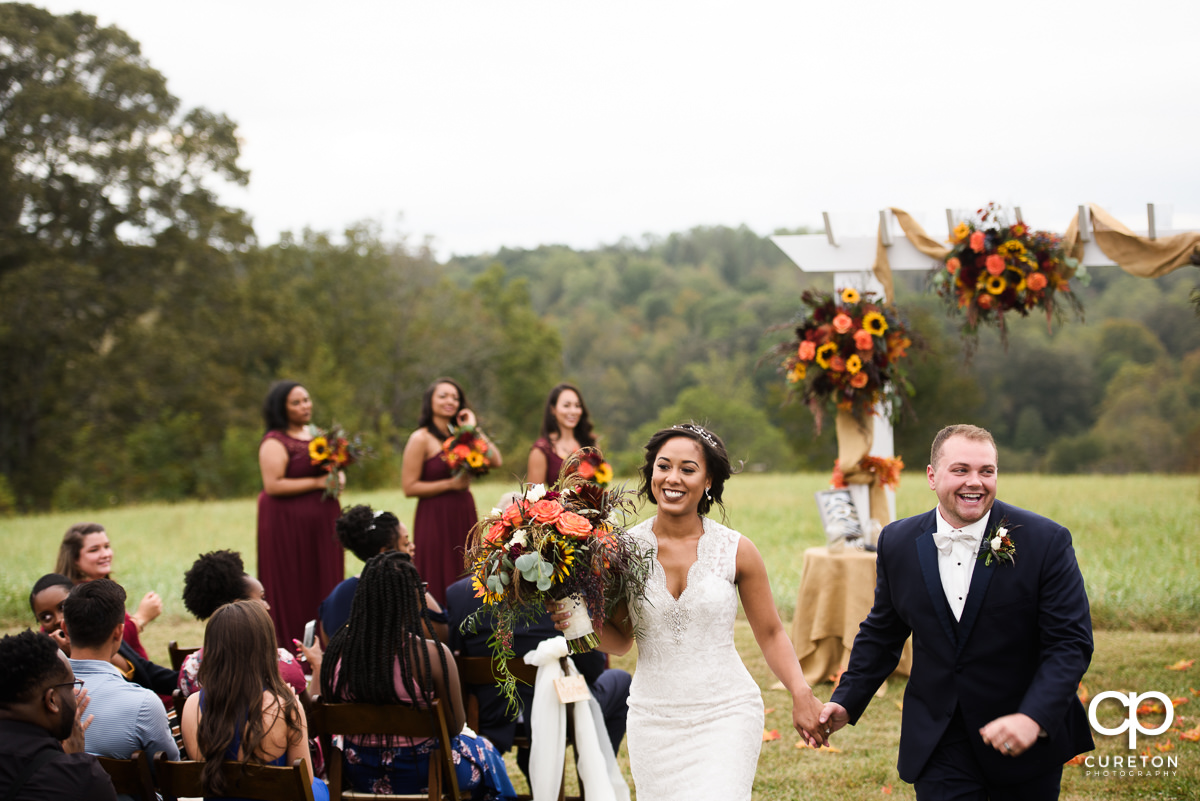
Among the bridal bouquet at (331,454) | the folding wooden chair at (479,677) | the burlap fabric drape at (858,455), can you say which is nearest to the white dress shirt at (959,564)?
the folding wooden chair at (479,677)

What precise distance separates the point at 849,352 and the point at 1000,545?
4.15 meters

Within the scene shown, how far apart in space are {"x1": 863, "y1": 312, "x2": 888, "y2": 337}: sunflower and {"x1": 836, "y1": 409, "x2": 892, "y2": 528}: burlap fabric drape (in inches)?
25.3

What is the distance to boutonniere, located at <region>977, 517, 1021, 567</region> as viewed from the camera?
10.1 feet

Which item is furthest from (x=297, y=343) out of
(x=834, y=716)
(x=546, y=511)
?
(x=834, y=716)

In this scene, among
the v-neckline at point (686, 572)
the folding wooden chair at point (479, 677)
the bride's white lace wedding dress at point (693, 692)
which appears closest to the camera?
the bride's white lace wedding dress at point (693, 692)

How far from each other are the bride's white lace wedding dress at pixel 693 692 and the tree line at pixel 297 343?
3597 mm

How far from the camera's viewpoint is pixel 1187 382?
36125 mm

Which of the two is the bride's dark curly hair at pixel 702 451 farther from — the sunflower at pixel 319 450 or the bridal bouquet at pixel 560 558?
the sunflower at pixel 319 450

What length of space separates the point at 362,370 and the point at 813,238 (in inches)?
1309

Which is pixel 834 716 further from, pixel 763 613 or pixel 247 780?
pixel 247 780

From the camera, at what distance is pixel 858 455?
7352 millimetres

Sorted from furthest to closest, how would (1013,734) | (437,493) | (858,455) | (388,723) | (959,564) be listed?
(437,493) → (858,455) → (388,723) → (959,564) → (1013,734)

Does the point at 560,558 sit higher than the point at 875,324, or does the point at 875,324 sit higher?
the point at 875,324

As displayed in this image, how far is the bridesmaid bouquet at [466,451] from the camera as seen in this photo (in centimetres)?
751
